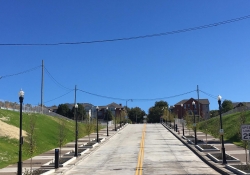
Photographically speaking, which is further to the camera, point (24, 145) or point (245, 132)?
point (24, 145)

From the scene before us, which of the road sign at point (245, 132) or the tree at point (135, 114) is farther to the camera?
the tree at point (135, 114)

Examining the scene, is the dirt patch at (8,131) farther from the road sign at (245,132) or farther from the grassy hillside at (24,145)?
the road sign at (245,132)

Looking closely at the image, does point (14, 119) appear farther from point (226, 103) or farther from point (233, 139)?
point (226, 103)

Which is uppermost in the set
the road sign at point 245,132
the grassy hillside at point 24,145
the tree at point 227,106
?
the tree at point 227,106

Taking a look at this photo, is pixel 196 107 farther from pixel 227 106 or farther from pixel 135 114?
pixel 135 114

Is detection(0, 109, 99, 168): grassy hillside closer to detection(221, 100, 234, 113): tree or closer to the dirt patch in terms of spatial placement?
the dirt patch

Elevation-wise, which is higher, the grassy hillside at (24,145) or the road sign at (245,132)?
the road sign at (245,132)

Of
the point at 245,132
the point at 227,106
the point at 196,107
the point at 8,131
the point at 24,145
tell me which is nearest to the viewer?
the point at 245,132

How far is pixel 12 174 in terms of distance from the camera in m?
21.5

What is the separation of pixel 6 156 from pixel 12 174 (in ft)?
27.1

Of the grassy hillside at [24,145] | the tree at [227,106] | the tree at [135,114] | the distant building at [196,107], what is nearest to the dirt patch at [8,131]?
the grassy hillside at [24,145]

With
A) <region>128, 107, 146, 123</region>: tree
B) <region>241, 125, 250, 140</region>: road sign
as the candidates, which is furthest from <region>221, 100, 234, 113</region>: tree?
<region>241, 125, 250, 140</region>: road sign

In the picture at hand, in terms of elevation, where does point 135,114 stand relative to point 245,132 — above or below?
above

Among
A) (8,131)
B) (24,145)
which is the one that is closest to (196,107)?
(8,131)
